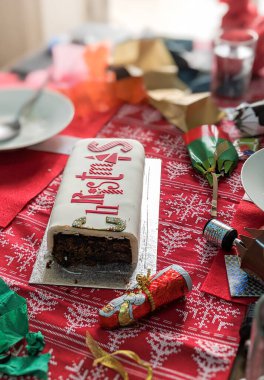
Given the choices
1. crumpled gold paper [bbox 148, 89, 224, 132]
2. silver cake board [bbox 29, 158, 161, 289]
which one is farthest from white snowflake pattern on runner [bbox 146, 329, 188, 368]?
crumpled gold paper [bbox 148, 89, 224, 132]

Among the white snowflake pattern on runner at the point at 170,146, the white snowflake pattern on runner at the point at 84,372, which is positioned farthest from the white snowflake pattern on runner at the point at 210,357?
the white snowflake pattern on runner at the point at 170,146

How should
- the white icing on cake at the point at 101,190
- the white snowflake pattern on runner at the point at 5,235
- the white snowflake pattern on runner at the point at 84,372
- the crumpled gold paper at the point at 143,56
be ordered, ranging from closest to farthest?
the white snowflake pattern on runner at the point at 84,372 < the white icing on cake at the point at 101,190 < the white snowflake pattern on runner at the point at 5,235 < the crumpled gold paper at the point at 143,56

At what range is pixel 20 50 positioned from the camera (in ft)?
8.20

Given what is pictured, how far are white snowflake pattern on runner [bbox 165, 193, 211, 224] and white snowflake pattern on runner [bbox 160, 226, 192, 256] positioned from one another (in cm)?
3

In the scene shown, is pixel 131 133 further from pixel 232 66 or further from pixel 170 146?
pixel 232 66

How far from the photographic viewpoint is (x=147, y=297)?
74cm

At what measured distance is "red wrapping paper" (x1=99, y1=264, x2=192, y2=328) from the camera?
73cm

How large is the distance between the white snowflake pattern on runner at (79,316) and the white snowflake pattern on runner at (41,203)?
262mm

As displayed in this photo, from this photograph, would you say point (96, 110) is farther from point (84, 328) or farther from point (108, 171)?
point (84, 328)

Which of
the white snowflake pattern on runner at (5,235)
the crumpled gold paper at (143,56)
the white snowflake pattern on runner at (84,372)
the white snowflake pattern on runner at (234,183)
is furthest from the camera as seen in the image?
the crumpled gold paper at (143,56)

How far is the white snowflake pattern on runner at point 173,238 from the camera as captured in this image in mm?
871

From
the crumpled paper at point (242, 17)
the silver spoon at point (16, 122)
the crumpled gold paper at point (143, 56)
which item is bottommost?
the silver spoon at point (16, 122)

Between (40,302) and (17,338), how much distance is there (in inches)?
3.1

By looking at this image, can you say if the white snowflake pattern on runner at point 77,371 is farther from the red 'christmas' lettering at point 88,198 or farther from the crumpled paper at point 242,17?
the crumpled paper at point 242,17
